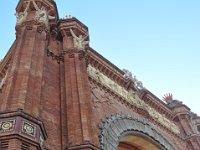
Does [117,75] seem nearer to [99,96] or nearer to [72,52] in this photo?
[99,96]

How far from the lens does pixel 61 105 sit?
927cm

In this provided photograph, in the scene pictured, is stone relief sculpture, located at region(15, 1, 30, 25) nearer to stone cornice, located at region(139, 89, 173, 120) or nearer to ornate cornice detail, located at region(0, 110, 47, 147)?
ornate cornice detail, located at region(0, 110, 47, 147)

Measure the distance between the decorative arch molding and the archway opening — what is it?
15 centimetres

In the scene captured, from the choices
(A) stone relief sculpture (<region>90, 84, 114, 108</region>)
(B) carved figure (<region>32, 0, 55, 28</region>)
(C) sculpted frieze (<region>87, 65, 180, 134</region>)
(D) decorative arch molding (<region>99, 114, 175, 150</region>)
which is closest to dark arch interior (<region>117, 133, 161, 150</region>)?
(D) decorative arch molding (<region>99, 114, 175, 150</region>)

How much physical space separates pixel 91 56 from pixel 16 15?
333cm


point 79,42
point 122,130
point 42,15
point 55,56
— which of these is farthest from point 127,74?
point 42,15

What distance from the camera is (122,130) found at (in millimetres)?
10922

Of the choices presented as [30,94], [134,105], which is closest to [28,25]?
[30,94]

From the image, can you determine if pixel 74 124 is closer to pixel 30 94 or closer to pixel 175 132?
pixel 30 94

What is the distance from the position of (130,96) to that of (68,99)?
4.88 m

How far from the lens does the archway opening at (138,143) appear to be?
12135 mm

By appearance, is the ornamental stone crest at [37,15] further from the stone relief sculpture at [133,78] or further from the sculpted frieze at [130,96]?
the stone relief sculpture at [133,78]

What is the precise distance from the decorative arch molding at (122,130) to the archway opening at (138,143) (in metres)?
0.15

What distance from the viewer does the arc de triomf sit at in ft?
24.4
